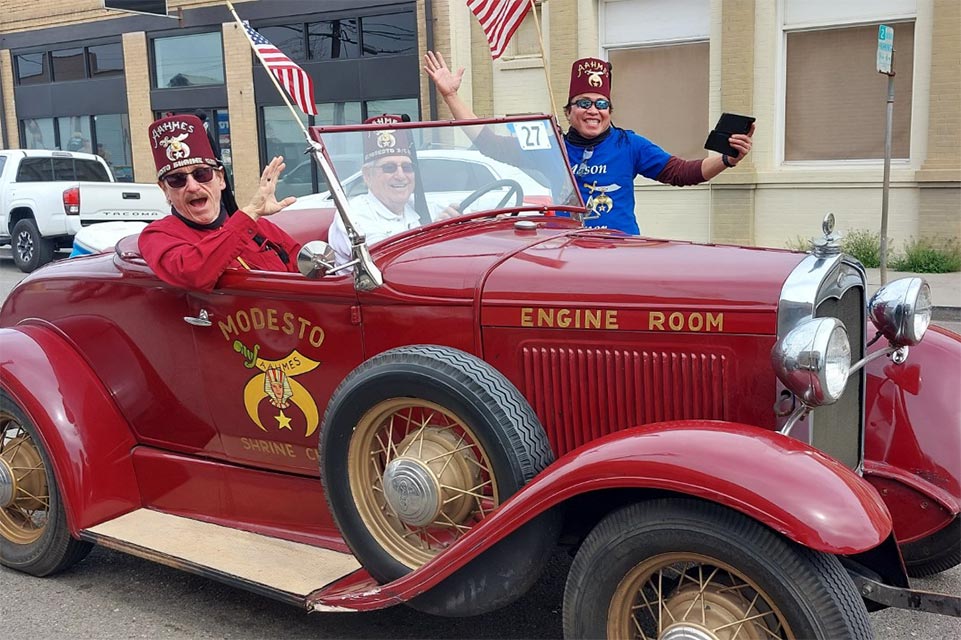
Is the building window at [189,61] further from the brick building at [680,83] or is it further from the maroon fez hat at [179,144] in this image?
the maroon fez hat at [179,144]

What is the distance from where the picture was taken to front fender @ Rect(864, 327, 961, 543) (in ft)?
9.83

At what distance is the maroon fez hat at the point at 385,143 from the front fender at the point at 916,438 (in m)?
1.85

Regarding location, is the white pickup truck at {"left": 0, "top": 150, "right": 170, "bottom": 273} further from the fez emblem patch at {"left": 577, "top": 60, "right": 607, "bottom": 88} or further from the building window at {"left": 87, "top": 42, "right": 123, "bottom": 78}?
the fez emblem patch at {"left": 577, "top": 60, "right": 607, "bottom": 88}

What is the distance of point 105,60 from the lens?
1978cm

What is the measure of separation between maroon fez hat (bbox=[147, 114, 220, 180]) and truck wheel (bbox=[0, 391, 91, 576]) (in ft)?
3.83

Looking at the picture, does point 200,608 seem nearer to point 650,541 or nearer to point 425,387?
point 425,387

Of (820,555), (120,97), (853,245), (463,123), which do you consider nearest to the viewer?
(820,555)

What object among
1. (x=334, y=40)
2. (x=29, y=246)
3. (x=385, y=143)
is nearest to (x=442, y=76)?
(x=385, y=143)

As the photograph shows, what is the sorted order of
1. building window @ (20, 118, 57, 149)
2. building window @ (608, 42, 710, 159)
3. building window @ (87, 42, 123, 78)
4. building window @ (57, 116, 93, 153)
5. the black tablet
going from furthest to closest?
1. building window @ (20, 118, 57, 149)
2. building window @ (57, 116, 93, 153)
3. building window @ (87, 42, 123, 78)
4. building window @ (608, 42, 710, 159)
5. the black tablet

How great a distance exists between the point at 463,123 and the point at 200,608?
2078mm

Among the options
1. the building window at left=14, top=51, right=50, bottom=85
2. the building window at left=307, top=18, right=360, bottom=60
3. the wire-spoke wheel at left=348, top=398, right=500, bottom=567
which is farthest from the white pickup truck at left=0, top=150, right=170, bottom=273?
the wire-spoke wheel at left=348, top=398, right=500, bottom=567

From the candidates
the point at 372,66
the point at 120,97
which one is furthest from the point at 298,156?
the point at 120,97

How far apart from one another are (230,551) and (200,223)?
1277 mm

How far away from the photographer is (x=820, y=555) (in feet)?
7.14
